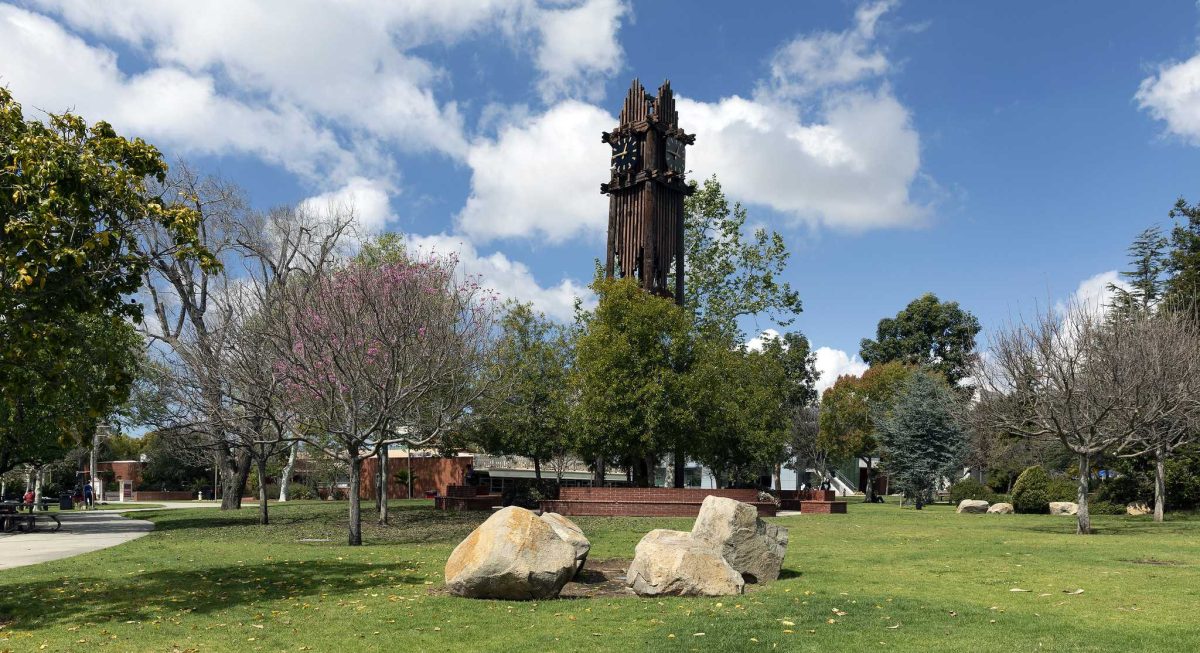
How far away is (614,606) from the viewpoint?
412 inches

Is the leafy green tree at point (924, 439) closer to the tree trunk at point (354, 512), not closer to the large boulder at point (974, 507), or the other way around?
the large boulder at point (974, 507)

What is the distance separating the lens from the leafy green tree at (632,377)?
94.6ft

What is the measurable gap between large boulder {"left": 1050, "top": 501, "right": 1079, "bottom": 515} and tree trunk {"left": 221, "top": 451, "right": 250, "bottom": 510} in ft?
102

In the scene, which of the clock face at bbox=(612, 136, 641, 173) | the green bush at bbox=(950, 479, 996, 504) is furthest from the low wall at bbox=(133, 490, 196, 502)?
the green bush at bbox=(950, 479, 996, 504)

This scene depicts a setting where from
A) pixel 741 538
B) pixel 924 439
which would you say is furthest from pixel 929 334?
pixel 741 538

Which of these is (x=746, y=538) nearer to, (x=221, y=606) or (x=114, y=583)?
(x=221, y=606)

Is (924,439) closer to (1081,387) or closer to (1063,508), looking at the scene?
(1063,508)

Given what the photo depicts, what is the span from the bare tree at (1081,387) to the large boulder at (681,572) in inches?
563

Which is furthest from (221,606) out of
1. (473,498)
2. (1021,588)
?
(473,498)

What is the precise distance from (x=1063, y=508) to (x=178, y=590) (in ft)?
100

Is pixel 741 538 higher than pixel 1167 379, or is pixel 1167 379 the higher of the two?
pixel 1167 379

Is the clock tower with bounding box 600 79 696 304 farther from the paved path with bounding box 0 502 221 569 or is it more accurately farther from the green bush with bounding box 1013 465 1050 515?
the paved path with bounding box 0 502 221 569

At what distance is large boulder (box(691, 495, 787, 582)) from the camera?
12430 millimetres

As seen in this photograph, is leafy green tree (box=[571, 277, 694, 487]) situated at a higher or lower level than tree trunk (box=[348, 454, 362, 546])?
higher
